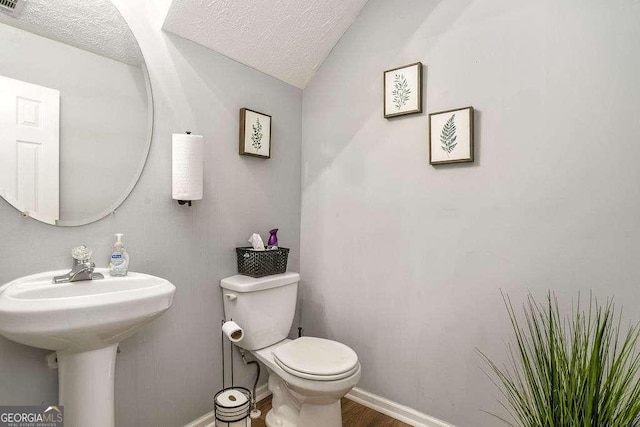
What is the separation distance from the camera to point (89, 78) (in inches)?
50.7

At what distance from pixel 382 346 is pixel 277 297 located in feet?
2.07

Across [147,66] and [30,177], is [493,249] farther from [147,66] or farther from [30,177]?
[30,177]

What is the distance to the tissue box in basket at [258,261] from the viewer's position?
171cm

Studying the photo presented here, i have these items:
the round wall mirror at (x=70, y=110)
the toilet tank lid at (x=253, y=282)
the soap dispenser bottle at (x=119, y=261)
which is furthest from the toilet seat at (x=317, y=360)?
the round wall mirror at (x=70, y=110)

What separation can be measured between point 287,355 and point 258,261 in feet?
1.56

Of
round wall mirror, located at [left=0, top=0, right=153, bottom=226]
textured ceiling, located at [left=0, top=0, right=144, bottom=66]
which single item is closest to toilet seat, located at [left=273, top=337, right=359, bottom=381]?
round wall mirror, located at [left=0, top=0, right=153, bottom=226]

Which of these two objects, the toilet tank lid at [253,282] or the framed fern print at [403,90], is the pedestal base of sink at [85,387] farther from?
the framed fern print at [403,90]

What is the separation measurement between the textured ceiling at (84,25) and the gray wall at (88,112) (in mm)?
27

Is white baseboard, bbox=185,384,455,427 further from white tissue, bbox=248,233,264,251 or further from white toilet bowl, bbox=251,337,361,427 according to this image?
white tissue, bbox=248,233,264,251

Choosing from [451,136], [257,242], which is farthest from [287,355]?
[451,136]

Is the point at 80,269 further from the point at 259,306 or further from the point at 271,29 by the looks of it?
the point at 271,29

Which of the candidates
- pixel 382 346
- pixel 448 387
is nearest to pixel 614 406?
pixel 448 387

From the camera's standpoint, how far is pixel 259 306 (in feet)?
5.48

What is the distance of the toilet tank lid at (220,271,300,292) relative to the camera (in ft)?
5.32
